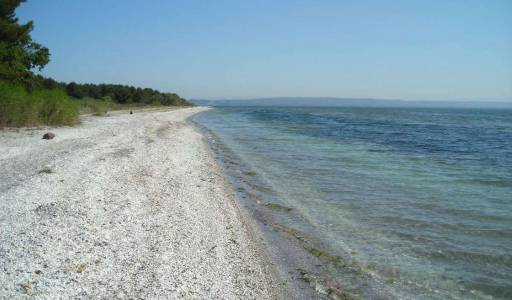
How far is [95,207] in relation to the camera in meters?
8.16

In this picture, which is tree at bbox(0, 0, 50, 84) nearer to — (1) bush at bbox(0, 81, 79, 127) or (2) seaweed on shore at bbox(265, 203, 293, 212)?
(1) bush at bbox(0, 81, 79, 127)

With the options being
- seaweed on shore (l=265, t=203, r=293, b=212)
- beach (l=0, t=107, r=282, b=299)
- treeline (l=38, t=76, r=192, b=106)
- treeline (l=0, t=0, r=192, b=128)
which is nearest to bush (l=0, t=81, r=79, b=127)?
treeline (l=0, t=0, r=192, b=128)

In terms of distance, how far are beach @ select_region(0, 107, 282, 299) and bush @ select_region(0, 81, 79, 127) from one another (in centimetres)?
843

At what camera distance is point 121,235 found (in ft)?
22.7

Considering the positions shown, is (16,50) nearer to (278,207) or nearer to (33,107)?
(33,107)

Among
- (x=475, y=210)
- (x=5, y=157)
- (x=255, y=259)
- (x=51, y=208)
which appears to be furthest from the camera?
(x=5, y=157)

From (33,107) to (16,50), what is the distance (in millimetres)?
4894

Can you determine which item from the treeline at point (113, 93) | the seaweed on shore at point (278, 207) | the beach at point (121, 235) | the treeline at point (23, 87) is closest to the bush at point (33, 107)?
the treeline at point (23, 87)

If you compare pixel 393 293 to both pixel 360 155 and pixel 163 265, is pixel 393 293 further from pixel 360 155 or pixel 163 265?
pixel 360 155

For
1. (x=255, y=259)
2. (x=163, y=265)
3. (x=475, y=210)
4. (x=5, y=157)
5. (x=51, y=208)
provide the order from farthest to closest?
(x=5, y=157) < (x=475, y=210) < (x=51, y=208) < (x=255, y=259) < (x=163, y=265)

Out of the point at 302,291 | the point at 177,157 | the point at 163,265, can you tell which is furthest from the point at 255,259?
the point at 177,157

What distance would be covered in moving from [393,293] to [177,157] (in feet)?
39.0

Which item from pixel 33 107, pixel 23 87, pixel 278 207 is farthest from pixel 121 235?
pixel 23 87

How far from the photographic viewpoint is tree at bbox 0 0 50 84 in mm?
23719
